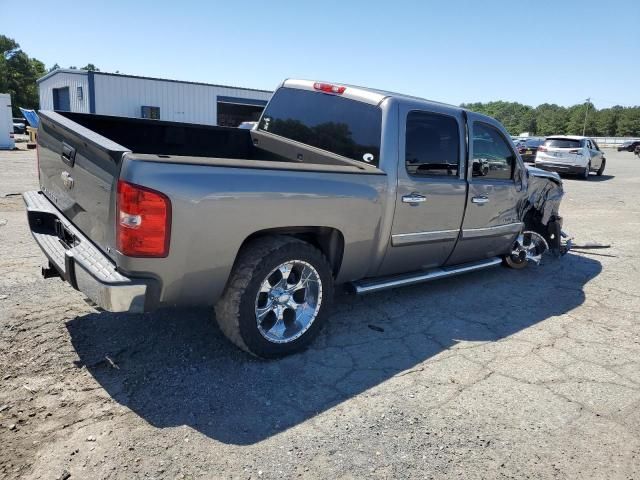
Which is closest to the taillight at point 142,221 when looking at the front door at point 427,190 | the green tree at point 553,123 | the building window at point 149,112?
the front door at point 427,190

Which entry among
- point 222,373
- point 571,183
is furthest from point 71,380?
point 571,183

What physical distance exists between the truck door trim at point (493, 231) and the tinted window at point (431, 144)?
66cm

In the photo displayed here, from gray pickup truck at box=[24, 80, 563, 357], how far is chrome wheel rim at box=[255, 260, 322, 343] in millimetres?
11

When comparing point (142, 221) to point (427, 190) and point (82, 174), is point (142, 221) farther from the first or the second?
point (427, 190)

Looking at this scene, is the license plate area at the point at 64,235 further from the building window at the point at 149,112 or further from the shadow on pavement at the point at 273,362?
the building window at the point at 149,112

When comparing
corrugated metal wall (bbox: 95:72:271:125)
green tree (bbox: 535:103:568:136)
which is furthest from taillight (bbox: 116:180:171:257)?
green tree (bbox: 535:103:568:136)

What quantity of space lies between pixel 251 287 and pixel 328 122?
6.16 ft

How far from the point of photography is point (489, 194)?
4941 millimetres

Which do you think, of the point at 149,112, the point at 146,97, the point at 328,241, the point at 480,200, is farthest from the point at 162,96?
the point at 328,241

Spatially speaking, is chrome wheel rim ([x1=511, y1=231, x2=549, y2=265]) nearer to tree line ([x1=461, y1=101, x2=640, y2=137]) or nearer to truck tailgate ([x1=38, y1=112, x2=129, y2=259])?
truck tailgate ([x1=38, y1=112, x2=129, y2=259])

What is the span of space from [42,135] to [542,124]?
443 feet

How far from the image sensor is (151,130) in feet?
15.5

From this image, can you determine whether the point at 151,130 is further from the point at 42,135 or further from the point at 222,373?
the point at 222,373

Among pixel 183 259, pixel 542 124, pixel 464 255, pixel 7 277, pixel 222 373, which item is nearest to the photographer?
pixel 183 259
